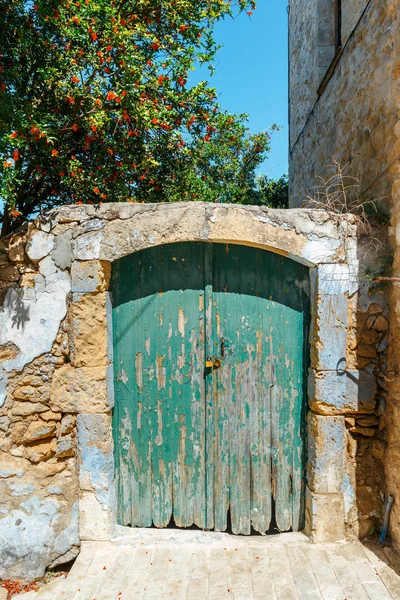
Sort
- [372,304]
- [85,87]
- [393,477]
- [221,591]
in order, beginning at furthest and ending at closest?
[85,87]
[372,304]
[393,477]
[221,591]

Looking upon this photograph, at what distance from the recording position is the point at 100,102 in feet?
10.8

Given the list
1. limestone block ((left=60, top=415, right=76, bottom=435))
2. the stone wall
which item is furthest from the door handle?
the stone wall

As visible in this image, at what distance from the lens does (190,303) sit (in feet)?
9.45

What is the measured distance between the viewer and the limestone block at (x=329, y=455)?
9.01 feet

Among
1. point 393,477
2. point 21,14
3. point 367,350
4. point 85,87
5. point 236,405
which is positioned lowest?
point 393,477

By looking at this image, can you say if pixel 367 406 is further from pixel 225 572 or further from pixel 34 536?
pixel 34 536

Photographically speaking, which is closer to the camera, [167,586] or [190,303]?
[167,586]

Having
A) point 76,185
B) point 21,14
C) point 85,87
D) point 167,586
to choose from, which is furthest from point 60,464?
point 21,14

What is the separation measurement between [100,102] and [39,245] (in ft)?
4.61

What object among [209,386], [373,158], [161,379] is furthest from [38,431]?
[373,158]

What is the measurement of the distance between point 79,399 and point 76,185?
2425 millimetres

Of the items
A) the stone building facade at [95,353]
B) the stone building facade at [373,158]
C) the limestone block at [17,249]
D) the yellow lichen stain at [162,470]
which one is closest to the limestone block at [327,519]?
the stone building facade at [95,353]

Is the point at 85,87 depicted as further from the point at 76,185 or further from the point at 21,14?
the point at 76,185

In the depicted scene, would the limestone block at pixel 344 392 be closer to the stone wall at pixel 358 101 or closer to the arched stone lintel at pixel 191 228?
the arched stone lintel at pixel 191 228
